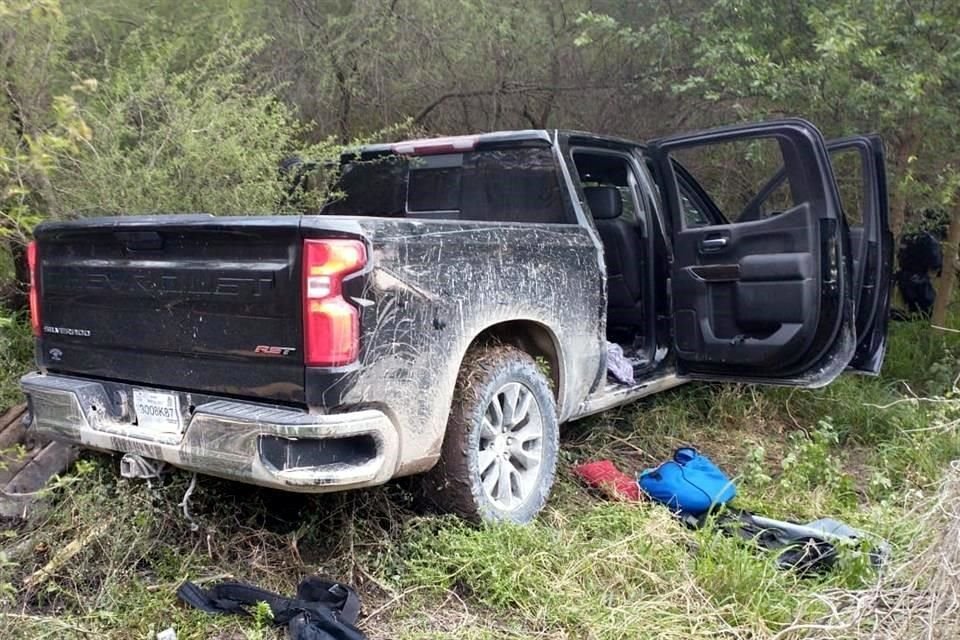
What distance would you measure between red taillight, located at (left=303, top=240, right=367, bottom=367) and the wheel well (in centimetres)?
121

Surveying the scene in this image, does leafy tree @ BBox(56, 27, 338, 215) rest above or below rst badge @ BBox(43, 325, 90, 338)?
above

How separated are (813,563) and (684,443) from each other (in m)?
1.81

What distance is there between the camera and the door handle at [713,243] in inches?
187

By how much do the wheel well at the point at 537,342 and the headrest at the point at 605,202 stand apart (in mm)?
947

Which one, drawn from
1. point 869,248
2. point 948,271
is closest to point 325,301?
point 869,248

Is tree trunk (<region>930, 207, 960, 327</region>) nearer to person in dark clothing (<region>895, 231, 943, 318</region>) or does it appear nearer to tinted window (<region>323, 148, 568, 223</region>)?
person in dark clothing (<region>895, 231, 943, 318</region>)

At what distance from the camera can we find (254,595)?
10.5ft

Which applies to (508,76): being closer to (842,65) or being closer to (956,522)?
(842,65)

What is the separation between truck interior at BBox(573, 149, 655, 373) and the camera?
4.93 metres

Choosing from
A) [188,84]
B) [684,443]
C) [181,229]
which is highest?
[188,84]

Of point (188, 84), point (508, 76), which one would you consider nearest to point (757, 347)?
point (188, 84)

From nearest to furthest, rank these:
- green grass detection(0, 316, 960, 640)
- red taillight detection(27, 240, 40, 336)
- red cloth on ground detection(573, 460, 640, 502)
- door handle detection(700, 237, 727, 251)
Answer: green grass detection(0, 316, 960, 640) → red taillight detection(27, 240, 40, 336) → red cloth on ground detection(573, 460, 640, 502) → door handle detection(700, 237, 727, 251)

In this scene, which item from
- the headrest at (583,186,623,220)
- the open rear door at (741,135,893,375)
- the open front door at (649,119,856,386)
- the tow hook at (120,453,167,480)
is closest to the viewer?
the tow hook at (120,453,167,480)

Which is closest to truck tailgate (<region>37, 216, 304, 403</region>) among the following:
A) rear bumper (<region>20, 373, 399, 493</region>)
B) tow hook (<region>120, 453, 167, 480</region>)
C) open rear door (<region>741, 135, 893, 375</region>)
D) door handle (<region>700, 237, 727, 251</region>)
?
rear bumper (<region>20, 373, 399, 493</region>)
